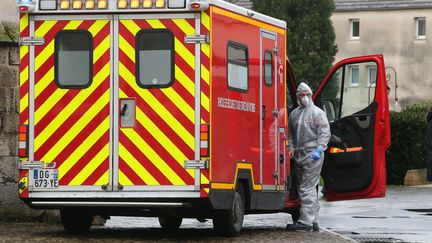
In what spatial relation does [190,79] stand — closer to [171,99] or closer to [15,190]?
[171,99]

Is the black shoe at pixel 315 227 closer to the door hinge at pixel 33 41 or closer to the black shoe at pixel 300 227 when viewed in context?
the black shoe at pixel 300 227

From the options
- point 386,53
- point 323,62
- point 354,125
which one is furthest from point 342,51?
point 354,125

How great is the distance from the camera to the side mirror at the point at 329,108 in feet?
55.5

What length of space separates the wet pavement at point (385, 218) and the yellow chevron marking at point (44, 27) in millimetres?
3966

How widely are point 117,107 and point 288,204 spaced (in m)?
3.50

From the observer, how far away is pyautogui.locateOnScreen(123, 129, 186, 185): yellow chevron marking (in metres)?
13.3

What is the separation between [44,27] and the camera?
13602 millimetres

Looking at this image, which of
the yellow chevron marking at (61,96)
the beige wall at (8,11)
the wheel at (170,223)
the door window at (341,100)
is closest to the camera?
the yellow chevron marking at (61,96)

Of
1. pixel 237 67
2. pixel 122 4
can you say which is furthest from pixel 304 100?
pixel 122 4

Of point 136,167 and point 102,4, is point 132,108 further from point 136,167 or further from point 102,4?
point 102,4

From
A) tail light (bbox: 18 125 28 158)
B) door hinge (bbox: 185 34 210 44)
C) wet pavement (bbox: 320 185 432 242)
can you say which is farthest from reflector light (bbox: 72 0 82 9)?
wet pavement (bbox: 320 185 432 242)

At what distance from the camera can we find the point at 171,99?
1331cm

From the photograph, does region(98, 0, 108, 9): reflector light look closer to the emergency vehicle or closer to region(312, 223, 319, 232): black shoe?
the emergency vehicle

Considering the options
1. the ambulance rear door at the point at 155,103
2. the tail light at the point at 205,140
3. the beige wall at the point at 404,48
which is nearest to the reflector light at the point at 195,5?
the ambulance rear door at the point at 155,103
